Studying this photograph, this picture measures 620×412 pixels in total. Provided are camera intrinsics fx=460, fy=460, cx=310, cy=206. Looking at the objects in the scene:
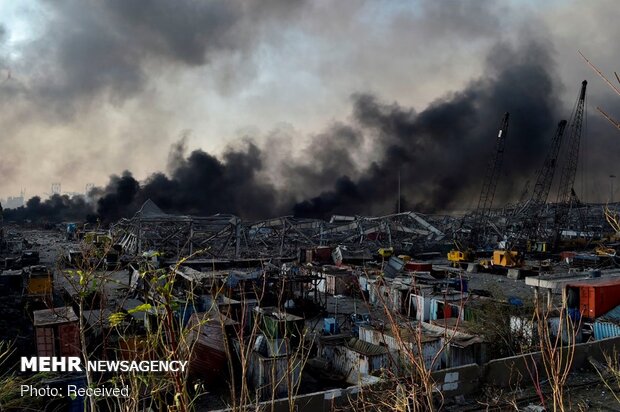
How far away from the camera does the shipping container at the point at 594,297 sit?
55.8 ft

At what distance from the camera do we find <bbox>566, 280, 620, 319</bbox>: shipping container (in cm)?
1700

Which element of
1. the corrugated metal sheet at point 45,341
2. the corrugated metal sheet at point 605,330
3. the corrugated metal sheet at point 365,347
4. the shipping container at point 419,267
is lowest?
the shipping container at point 419,267

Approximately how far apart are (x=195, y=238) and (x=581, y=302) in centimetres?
2822

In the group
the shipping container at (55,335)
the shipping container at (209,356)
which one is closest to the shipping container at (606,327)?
the shipping container at (209,356)

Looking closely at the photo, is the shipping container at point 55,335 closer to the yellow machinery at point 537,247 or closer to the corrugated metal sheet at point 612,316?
the corrugated metal sheet at point 612,316

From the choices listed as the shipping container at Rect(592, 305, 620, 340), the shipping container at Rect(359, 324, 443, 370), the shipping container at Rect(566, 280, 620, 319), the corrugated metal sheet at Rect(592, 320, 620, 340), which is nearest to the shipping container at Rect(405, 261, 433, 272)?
the shipping container at Rect(566, 280, 620, 319)

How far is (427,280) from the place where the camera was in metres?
23.7

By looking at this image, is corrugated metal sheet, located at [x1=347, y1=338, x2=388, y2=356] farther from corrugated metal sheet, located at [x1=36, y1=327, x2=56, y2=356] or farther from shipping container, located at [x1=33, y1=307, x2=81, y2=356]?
corrugated metal sheet, located at [x1=36, y1=327, x2=56, y2=356]

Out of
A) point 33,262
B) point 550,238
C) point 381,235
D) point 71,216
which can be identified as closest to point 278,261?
point 33,262

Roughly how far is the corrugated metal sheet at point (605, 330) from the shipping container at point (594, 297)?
138 cm

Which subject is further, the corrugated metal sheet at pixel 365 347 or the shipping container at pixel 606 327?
the shipping container at pixel 606 327

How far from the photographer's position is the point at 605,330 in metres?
15.2

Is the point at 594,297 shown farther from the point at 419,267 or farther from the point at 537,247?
the point at 537,247

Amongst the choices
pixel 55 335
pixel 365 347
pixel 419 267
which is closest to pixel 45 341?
pixel 55 335
